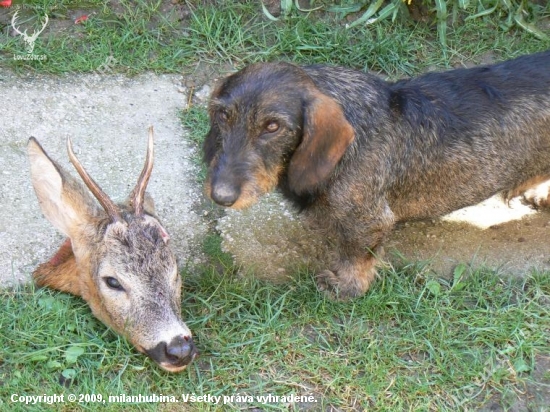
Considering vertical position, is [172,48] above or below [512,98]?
below

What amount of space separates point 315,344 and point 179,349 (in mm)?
924

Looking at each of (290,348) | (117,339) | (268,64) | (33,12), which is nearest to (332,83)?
(268,64)

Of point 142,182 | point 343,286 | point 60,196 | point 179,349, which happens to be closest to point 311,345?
point 343,286

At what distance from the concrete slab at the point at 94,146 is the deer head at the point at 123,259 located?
0.70 meters

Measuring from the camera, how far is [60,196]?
4367 millimetres

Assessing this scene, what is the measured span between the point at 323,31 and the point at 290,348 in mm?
3149

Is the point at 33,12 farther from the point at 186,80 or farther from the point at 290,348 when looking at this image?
the point at 290,348

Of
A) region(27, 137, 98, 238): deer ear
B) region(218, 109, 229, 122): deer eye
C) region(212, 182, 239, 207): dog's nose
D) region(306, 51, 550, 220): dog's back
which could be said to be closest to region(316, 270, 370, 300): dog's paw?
region(306, 51, 550, 220): dog's back

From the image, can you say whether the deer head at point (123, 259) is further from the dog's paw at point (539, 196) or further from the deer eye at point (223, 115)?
the dog's paw at point (539, 196)

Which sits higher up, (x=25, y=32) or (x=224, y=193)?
(x=224, y=193)

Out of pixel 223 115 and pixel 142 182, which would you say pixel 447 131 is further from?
pixel 142 182

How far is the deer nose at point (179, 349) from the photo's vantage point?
417 cm

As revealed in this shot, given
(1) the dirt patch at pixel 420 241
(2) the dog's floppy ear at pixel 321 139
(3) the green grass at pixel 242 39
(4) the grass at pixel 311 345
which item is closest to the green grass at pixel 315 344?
(4) the grass at pixel 311 345

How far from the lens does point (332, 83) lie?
4.68 metres
